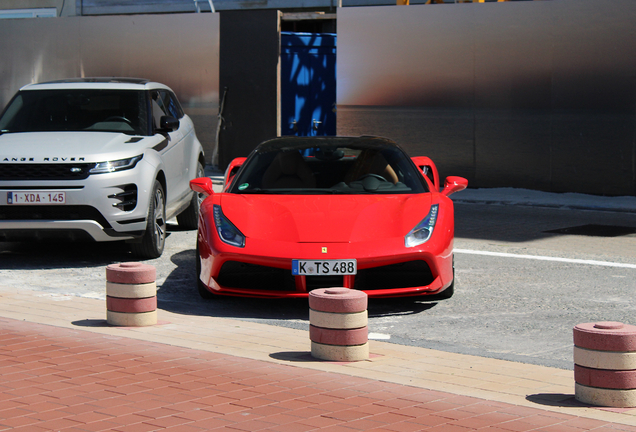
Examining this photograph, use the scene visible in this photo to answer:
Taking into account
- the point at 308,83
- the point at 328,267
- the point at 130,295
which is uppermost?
the point at 308,83

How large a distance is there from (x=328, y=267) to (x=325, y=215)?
618 millimetres

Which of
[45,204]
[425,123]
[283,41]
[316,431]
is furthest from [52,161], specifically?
[283,41]

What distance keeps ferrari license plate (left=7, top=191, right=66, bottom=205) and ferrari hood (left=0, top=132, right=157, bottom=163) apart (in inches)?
11.9

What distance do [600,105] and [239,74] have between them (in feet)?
23.3

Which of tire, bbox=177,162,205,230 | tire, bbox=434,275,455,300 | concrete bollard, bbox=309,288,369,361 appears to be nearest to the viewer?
concrete bollard, bbox=309,288,369,361

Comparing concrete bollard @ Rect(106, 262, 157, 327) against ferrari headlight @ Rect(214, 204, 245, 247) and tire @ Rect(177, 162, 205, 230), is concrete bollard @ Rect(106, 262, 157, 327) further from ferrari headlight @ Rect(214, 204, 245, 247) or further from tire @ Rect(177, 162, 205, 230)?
tire @ Rect(177, 162, 205, 230)

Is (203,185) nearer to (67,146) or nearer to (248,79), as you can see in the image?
(67,146)

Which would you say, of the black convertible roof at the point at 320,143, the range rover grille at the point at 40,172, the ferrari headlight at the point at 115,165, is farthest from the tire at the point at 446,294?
the range rover grille at the point at 40,172

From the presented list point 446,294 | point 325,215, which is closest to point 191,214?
point 325,215

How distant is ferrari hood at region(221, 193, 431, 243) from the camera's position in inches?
279

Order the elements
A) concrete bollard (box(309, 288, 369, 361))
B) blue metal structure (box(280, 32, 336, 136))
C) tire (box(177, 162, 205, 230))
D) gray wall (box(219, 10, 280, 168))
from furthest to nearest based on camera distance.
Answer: blue metal structure (box(280, 32, 336, 136)) → gray wall (box(219, 10, 280, 168)) → tire (box(177, 162, 205, 230)) → concrete bollard (box(309, 288, 369, 361))

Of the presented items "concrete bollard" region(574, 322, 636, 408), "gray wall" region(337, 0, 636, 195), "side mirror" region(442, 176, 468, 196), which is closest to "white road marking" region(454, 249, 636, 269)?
"side mirror" region(442, 176, 468, 196)

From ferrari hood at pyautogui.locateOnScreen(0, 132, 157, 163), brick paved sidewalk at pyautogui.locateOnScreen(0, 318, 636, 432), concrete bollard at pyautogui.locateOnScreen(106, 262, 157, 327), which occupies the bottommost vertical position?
brick paved sidewalk at pyautogui.locateOnScreen(0, 318, 636, 432)

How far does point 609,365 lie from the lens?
464 cm
